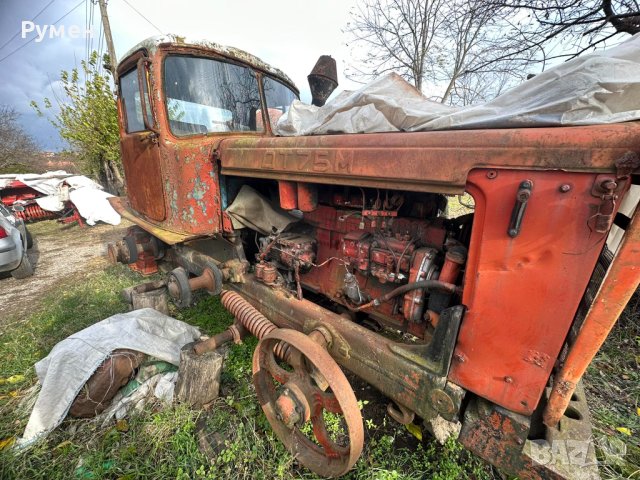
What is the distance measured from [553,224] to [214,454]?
7.26ft

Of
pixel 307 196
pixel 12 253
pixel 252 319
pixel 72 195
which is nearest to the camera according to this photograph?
pixel 307 196

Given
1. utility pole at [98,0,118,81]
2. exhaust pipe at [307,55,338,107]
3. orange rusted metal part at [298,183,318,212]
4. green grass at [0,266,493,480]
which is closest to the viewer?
green grass at [0,266,493,480]

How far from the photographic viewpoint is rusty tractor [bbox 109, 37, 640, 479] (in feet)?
3.48

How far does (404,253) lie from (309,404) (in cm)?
103

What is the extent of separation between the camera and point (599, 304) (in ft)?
3.44

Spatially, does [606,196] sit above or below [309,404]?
above

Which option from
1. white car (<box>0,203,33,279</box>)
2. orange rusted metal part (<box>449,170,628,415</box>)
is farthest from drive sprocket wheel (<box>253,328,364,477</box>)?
white car (<box>0,203,33,279</box>)

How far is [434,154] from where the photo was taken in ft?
4.21

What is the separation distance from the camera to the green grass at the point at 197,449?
1.71m

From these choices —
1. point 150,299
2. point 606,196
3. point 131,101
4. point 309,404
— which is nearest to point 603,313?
point 606,196

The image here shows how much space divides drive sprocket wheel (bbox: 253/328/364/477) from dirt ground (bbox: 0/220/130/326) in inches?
135

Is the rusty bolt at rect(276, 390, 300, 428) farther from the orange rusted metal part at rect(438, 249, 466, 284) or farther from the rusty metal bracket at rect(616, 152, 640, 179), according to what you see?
the rusty metal bracket at rect(616, 152, 640, 179)

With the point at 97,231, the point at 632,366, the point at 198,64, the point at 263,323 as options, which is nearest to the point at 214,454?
the point at 263,323

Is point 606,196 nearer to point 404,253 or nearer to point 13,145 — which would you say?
point 404,253
